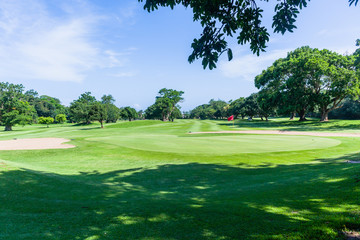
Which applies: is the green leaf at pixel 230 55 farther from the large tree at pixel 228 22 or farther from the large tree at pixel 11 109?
the large tree at pixel 11 109

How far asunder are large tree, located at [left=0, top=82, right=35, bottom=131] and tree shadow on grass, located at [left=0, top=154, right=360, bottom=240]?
2290 inches

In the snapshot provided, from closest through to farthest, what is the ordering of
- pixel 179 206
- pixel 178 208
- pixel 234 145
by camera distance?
1. pixel 178 208
2. pixel 179 206
3. pixel 234 145

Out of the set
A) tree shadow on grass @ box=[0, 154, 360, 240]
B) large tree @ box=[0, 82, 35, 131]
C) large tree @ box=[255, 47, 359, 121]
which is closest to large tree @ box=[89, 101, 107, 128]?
large tree @ box=[0, 82, 35, 131]

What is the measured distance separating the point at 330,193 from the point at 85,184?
344 inches

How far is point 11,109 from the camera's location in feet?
181

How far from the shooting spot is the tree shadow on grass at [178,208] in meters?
3.66

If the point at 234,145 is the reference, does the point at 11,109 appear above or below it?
above

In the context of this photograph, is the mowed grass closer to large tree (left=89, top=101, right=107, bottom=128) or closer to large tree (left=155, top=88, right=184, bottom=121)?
large tree (left=89, top=101, right=107, bottom=128)

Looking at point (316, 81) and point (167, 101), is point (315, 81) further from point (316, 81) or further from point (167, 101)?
point (167, 101)

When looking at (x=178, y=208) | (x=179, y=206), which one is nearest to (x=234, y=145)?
(x=179, y=206)

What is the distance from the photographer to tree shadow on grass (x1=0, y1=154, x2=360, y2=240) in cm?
366

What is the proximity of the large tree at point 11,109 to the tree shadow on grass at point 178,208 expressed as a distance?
5817cm

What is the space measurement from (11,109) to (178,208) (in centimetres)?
7030

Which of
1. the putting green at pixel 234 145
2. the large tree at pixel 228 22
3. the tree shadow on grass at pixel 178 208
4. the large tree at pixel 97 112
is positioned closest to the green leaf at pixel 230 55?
the large tree at pixel 228 22
